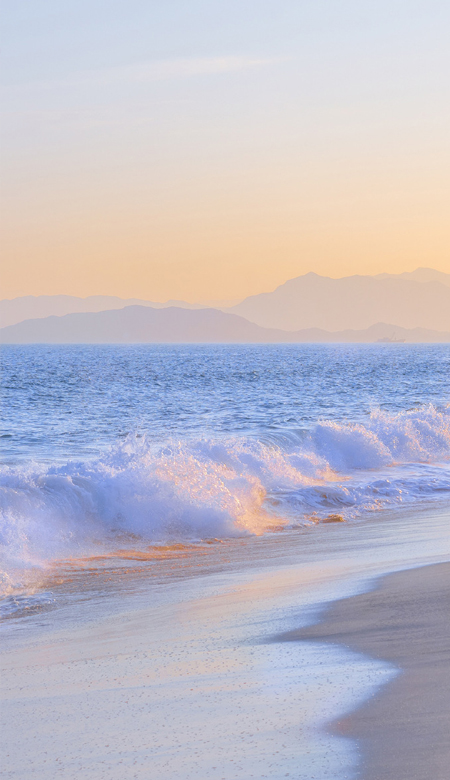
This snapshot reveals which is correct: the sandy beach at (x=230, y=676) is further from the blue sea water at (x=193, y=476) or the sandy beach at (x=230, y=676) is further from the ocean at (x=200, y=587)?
the blue sea water at (x=193, y=476)

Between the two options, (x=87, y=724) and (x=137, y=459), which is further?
(x=137, y=459)

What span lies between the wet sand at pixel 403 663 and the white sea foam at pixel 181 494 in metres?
3.81

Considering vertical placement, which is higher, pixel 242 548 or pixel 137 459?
pixel 137 459

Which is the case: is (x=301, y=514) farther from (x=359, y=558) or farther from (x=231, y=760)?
(x=231, y=760)

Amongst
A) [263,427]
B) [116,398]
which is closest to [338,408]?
[263,427]

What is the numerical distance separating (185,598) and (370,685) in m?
2.60

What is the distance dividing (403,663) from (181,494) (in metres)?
6.53

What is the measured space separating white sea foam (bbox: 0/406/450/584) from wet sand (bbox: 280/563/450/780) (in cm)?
381

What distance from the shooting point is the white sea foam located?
975 centimetres

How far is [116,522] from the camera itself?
1045 centimetres

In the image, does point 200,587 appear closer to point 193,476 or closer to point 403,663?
point 403,663

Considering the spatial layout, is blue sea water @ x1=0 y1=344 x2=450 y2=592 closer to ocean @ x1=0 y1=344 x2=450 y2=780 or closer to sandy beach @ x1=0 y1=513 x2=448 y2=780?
ocean @ x1=0 y1=344 x2=450 y2=780

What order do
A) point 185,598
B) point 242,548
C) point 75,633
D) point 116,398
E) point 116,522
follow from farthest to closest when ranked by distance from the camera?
1. point 116,398
2. point 116,522
3. point 242,548
4. point 185,598
5. point 75,633

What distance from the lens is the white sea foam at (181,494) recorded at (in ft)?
32.0
